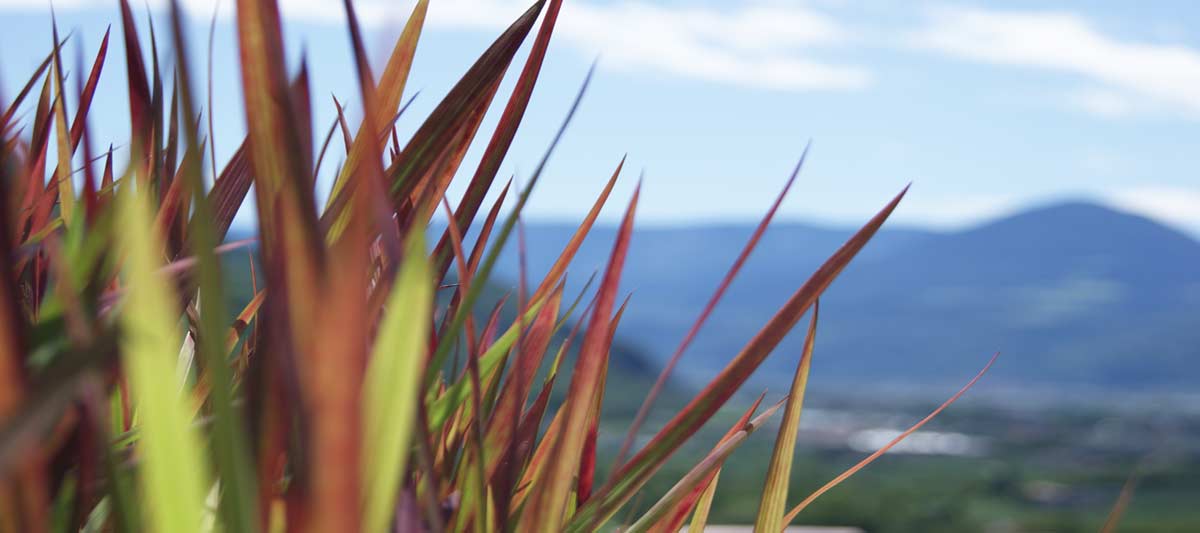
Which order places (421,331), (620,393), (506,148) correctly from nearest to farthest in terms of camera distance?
(421,331) → (506,148) → (620,393)

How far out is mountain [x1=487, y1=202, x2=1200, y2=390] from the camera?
3851 inches

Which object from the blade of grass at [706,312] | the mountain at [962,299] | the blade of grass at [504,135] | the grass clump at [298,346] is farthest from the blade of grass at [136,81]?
the mountain at [962,299]

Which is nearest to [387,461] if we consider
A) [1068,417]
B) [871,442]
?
[871,442]

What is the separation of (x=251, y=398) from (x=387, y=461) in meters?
0.07

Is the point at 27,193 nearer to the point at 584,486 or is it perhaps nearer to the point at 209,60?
the point at 209,60

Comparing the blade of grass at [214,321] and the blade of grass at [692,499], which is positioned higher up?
the blade of grass at [214,321]

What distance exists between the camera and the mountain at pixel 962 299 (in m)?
97.8

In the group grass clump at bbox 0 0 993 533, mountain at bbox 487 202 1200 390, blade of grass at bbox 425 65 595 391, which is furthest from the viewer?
mountain at bbox 487 202 1200 390

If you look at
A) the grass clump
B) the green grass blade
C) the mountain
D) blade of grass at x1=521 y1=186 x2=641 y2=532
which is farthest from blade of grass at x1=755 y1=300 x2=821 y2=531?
the mountain

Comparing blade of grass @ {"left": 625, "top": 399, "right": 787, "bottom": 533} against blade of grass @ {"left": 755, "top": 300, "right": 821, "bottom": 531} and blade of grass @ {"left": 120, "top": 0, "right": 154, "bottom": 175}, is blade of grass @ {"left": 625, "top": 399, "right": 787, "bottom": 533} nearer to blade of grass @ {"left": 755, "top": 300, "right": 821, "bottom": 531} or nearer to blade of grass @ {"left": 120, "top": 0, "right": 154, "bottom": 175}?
blade of grass @ {"left": 755, "top": 300, "right": 821, "bottom": 531}

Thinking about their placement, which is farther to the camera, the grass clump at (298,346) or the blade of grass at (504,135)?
the blade of grass at (504,135)

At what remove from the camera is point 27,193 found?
0.56 meters

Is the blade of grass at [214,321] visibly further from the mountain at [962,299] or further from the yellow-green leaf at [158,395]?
the mountain at [962,299]

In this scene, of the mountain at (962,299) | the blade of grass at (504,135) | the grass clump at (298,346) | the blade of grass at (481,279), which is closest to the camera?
the grass clump at (298,346)
